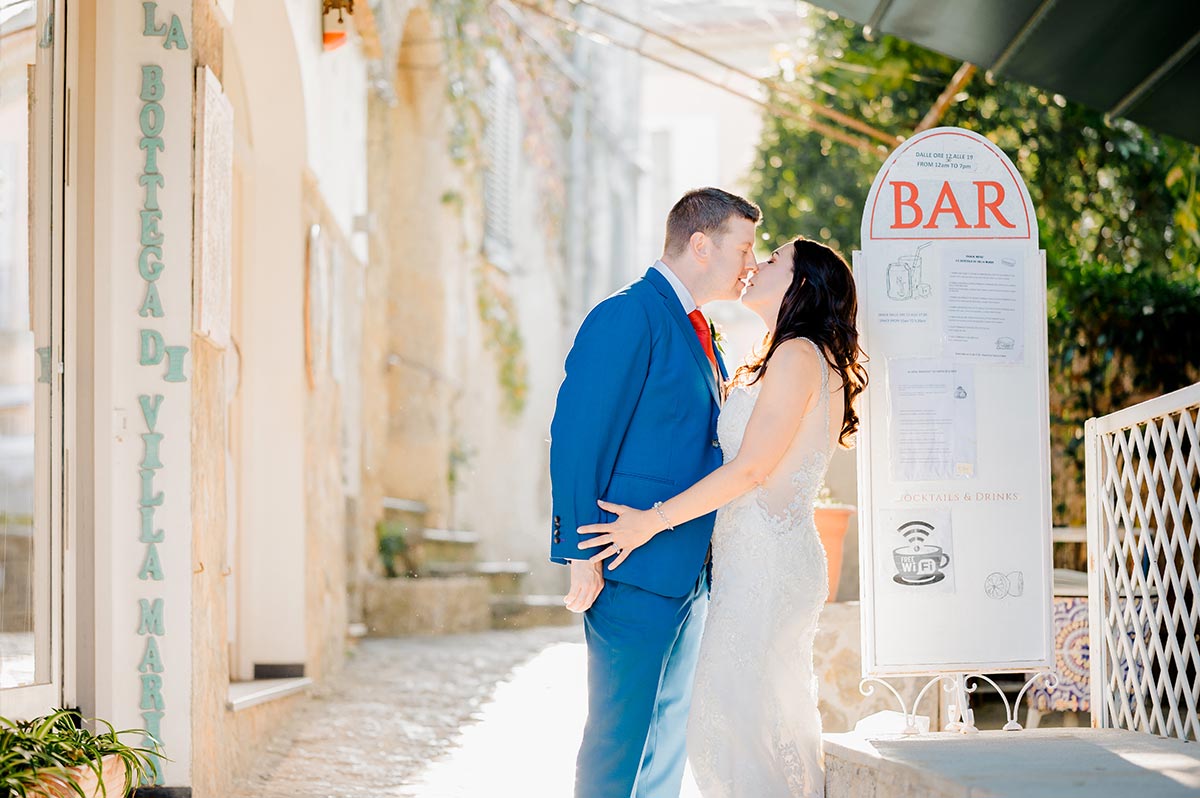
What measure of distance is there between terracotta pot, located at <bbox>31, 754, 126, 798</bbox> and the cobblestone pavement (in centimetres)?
112

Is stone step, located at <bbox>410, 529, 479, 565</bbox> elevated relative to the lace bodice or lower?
lower

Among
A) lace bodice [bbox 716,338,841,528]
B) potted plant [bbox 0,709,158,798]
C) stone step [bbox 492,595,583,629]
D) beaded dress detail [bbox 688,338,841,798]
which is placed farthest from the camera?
stone step [bbox 492,595,583,629]

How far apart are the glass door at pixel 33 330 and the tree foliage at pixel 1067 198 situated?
5.00 m

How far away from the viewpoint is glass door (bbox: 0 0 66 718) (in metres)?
3.44

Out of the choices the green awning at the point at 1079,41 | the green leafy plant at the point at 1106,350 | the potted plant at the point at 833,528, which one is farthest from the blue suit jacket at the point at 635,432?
the green leafy plant at the point at 1106,350

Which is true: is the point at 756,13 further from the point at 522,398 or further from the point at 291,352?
the point at 291,352

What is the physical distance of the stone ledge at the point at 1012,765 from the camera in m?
2.55

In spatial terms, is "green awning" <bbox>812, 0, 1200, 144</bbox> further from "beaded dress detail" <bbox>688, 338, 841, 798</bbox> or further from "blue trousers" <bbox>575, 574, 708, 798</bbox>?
"blue trousers" <bbox>575, 574, 708, 798</bbox>

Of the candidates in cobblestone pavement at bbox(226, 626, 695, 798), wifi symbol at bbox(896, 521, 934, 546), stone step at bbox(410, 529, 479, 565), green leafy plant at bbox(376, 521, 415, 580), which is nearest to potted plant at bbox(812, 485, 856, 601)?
cobblestone pavement at bbox(226, 626, 695, 798)

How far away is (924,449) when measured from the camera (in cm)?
348

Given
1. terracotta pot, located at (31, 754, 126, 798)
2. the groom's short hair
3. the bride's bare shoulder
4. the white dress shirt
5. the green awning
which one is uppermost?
the green awning

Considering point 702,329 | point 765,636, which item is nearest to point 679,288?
point 702,329

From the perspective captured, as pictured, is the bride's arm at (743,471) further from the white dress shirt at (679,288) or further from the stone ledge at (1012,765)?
the stone ledge at (1012,765)

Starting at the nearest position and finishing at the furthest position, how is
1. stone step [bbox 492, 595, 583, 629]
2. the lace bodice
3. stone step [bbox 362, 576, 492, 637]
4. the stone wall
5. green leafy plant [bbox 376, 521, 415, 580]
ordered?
the lace bodice, the stone wall, stone step [bbox 362, 576, 492, 637], green leafy plant [bbox 376, 521, 415, 580], stone step [bbox 492, 595, 583, 629]
